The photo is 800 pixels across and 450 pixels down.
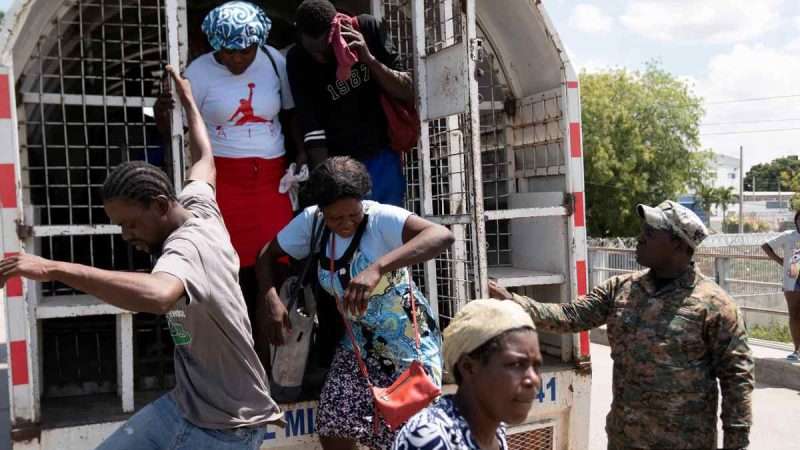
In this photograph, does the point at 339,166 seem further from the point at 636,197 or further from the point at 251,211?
the point at 636,197

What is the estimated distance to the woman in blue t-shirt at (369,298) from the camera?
284 cm

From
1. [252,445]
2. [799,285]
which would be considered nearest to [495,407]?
[252,445]

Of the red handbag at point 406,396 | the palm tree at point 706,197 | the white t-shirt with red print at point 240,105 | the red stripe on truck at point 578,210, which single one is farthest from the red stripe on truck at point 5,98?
the palm tree at point 706,197

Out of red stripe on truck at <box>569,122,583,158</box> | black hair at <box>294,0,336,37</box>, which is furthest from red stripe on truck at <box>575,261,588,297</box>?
black hair at <box>294,0,336,37</box>

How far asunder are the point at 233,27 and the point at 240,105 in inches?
13.5

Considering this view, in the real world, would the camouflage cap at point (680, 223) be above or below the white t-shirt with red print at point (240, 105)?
below

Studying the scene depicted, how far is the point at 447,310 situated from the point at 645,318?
131 cm

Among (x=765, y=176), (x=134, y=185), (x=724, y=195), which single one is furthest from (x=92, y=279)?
(x=765, y=176)

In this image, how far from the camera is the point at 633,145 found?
93.6 feet

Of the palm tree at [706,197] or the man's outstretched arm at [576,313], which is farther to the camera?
the palm tree at [706,197]

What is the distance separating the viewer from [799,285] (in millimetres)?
7250

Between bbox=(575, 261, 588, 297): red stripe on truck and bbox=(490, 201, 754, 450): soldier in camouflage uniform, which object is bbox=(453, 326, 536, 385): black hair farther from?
bbox=(575, 261, 588, 297): red stripe on truck

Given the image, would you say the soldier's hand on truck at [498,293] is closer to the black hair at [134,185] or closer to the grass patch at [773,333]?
the black hair at [134,185]

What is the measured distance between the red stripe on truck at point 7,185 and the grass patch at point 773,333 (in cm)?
784
